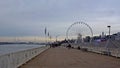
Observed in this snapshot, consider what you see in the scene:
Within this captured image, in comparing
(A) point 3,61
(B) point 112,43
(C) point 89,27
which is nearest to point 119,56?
(B) point 112,43

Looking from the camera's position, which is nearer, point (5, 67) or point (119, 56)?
point (5, 67)

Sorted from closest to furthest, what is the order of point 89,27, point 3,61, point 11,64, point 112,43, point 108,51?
point 3,61
point 11,64
point 108,51
point 112,43
point 89,27

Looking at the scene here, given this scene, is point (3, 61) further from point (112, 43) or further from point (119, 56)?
point (112, 43)

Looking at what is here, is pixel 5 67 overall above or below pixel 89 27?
below

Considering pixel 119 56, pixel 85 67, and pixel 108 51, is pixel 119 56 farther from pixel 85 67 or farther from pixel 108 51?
pixel 85 67

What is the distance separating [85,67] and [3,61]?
26.8 ft

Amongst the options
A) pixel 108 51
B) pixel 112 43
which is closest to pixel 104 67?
pixel 108 51

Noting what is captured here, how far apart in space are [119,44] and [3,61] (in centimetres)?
3471

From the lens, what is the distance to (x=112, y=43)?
166 feet

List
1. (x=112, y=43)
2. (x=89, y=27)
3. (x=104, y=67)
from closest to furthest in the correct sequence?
1. (x=104, y=67)
2. (x=112, y=43)
3. (x=89, y=27)

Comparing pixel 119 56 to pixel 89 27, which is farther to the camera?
pixel 89 27

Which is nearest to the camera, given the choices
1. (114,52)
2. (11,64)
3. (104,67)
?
(11,64)

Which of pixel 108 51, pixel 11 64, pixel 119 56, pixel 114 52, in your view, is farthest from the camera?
pixel 108 51

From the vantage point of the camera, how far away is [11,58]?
1855cm
